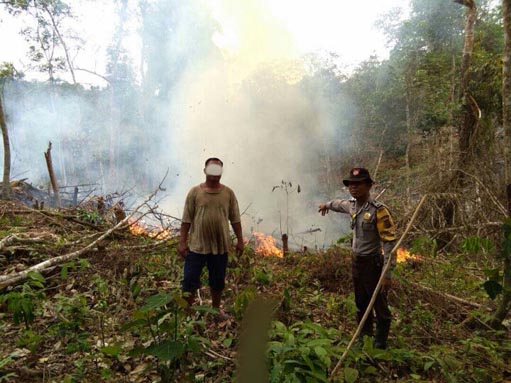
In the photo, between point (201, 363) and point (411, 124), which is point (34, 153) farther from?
point (201, 363)

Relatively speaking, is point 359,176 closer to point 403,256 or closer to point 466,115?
point 403,256

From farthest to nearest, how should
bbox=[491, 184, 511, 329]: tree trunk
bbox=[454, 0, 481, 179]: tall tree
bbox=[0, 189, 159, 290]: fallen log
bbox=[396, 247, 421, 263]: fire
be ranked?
1. bbox=[396, 247, 421, 263]: fire
2. bbox=[454, 0, 481, 179]: tall tree
3. bbox=[0, 189, 159, 290]: fallen log
4. bbox=[491, 184, 511, 329]: tree trunk

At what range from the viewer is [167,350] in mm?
1807

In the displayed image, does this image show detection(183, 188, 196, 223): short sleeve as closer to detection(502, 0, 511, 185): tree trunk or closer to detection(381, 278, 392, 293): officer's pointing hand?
Answer: detection(381, 278, 392, 293): officer's pointing hand

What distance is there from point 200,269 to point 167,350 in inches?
64.0

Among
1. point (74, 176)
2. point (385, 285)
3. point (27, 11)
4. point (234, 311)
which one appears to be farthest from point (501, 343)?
point (74, 176)

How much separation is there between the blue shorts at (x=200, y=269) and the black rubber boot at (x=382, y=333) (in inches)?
64.9

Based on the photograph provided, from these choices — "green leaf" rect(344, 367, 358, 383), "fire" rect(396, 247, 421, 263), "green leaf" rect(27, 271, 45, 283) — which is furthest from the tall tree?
"green leaf" rect(27, 271, 45, 283)

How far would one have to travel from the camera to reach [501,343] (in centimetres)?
323

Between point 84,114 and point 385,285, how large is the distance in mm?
24502

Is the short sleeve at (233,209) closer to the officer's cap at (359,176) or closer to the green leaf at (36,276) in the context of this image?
the officer's cap at (359,176)

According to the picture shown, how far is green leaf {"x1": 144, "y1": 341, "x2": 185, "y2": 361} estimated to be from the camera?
1.76 meters

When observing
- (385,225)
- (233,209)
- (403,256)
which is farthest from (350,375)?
(403,256)

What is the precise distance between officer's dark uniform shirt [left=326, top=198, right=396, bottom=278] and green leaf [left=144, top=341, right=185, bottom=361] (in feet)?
6.37
